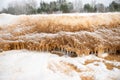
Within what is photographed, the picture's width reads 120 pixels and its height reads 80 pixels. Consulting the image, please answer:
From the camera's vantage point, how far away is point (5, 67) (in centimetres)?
185

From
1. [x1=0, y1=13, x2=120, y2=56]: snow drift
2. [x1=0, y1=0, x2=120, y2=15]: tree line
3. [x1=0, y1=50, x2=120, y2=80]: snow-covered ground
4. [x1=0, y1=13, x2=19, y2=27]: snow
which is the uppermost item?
[x1=0, y1=0, x2=120, y2=15]: tree line

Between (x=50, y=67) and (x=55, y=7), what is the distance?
0.56 metres

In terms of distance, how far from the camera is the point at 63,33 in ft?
6.30


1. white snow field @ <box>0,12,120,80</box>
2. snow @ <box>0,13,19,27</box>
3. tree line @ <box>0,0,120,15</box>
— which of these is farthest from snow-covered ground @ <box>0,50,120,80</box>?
tree line @ <box>0,0,120,15</box>

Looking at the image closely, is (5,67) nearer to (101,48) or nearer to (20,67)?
(20,67)

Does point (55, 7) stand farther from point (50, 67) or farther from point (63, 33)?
point (50, 67)

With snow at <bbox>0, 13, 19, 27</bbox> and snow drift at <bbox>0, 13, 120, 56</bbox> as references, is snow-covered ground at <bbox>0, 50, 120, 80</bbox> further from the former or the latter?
snow at <bbox>0, 13, 19, 27</bbox>

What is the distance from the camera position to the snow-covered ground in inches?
72.1

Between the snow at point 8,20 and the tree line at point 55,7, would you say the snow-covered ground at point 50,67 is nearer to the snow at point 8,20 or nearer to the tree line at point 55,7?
the snow at point 8,20

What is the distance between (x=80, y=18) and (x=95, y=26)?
16cm

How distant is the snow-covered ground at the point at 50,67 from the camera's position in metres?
1.83

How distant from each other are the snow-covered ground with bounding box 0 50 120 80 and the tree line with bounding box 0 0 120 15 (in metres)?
0.39

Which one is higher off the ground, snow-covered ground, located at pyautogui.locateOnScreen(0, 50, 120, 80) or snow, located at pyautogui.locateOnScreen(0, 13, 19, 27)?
snow, located at pyautogui.locateOnScreen(0, 13, 19, 27)

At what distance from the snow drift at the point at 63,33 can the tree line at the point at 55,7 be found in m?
0.05
